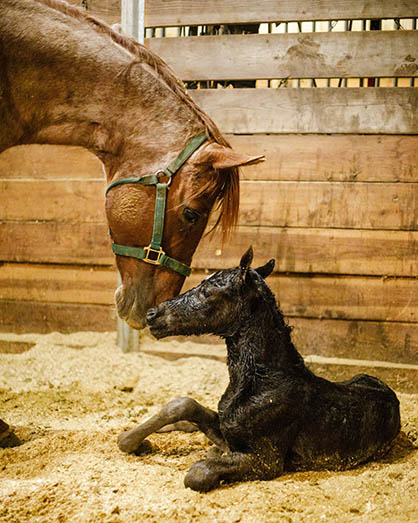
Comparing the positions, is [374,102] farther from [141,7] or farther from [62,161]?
[62,161]

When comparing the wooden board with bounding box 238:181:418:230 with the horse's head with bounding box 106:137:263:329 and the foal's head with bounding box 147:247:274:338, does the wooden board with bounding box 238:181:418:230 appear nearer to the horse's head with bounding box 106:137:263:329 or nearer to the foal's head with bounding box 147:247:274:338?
the horse's head with bounding box 106:137:263:329

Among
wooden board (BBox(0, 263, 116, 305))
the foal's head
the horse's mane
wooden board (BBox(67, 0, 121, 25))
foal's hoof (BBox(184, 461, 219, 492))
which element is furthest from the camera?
wooden board (BBox(0, 263, 116, 305))

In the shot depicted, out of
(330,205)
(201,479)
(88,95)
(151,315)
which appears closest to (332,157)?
(330,205)

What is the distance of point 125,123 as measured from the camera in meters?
2.51

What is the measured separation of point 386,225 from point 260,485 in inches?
91.7

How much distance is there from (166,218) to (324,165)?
1848 millimetres

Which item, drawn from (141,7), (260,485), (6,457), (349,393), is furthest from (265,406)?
(141,7)

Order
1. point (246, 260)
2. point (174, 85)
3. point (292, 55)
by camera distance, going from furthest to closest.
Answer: point (292, 55), point (174, 85), point (246, 260)

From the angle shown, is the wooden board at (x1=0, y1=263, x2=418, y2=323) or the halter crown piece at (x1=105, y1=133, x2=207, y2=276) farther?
the wooden board at (x1=0, y1=263, x2=418, y2=323)

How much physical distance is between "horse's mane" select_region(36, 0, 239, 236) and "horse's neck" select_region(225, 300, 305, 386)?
18.9 inches

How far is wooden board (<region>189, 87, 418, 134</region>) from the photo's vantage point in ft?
12.2

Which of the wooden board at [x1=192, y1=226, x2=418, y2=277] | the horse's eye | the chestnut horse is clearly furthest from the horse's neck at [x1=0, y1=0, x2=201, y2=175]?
the wooden board at [x1=192, y1=226, x2=418, y2=277]

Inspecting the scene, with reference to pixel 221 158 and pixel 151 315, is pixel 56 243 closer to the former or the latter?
pixel 151 315

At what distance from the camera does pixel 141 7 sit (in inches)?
159
